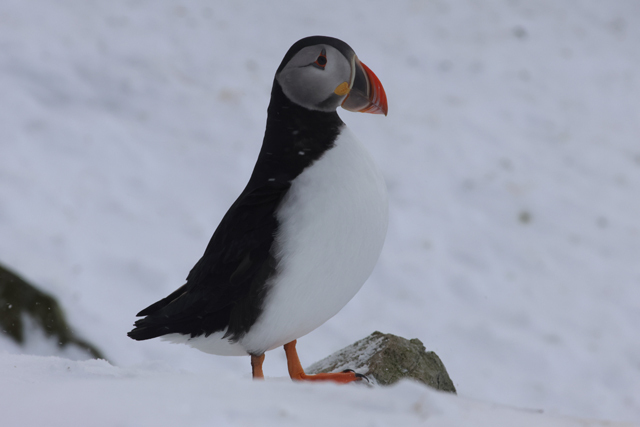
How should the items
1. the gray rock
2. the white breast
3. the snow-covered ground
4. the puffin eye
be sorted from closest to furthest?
the white breast
the puffin eye
the gray rock
the snow-covered ground

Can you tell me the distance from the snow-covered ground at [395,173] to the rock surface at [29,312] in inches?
2.8

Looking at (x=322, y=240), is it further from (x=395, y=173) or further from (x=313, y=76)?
(x=395, y=173)

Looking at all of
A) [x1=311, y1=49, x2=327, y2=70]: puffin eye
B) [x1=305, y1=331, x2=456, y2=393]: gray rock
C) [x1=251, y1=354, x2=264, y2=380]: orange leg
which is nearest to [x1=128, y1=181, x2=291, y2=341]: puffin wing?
[x1=251, y1=354, x2=264, y2=380]: orange leg

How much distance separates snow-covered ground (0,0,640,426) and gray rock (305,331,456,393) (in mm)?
474

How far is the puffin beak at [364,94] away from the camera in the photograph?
7.57 ft

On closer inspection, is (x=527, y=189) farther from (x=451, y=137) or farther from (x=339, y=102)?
(x=339, y=102)

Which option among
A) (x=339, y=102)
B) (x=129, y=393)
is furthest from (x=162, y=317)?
(x=339, y=102)

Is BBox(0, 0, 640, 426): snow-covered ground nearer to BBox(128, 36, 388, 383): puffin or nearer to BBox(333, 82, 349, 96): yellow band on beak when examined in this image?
BBox(128, 36, 388, 383): puffin

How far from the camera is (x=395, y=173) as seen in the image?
5469 mm

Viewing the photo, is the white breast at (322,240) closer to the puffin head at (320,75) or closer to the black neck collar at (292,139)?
the black neck collar at (292,139)

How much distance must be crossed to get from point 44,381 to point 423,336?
2890 mm

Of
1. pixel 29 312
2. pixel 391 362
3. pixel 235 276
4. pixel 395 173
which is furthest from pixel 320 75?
pixel 395 173

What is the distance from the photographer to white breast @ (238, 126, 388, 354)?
2098 millimetres

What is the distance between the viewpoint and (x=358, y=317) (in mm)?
4246
